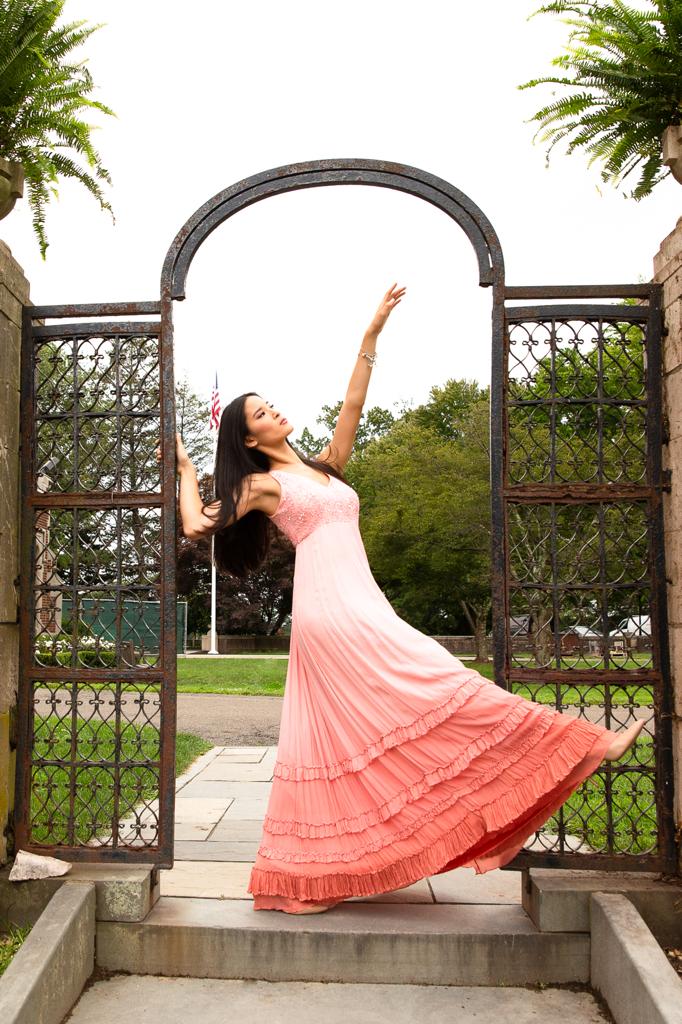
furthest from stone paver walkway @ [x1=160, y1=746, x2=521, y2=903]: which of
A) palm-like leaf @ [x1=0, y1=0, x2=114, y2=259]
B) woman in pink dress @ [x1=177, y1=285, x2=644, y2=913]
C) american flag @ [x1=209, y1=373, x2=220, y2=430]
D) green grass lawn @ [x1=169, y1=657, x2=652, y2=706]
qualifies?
american flag @ [x1=209, y1=373, x2=220, y2=430]

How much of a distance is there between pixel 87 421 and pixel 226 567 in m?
0.96

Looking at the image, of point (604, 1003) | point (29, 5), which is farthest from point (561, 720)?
point (29, 5)

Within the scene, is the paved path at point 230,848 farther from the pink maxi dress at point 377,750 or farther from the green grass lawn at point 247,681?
the green grass lawn at point 247,681

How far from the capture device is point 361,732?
12.1 feet

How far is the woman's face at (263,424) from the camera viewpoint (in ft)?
13.2

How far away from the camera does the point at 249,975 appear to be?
11.7 ft

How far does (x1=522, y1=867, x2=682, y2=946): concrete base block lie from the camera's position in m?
3.60

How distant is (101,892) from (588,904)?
6.60 feet

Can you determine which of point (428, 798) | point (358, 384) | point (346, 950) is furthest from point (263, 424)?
point (346, 950)

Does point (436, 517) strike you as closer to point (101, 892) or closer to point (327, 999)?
point (101, 892)

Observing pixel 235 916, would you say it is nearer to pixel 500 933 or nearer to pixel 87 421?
pixel 500 933

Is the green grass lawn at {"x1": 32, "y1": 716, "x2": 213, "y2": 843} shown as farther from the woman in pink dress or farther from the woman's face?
the woman's face

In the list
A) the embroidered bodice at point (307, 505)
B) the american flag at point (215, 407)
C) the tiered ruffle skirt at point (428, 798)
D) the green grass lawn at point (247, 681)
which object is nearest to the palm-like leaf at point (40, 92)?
the embroidered bodice at point (307, 505)

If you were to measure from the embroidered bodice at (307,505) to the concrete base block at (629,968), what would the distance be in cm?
191
